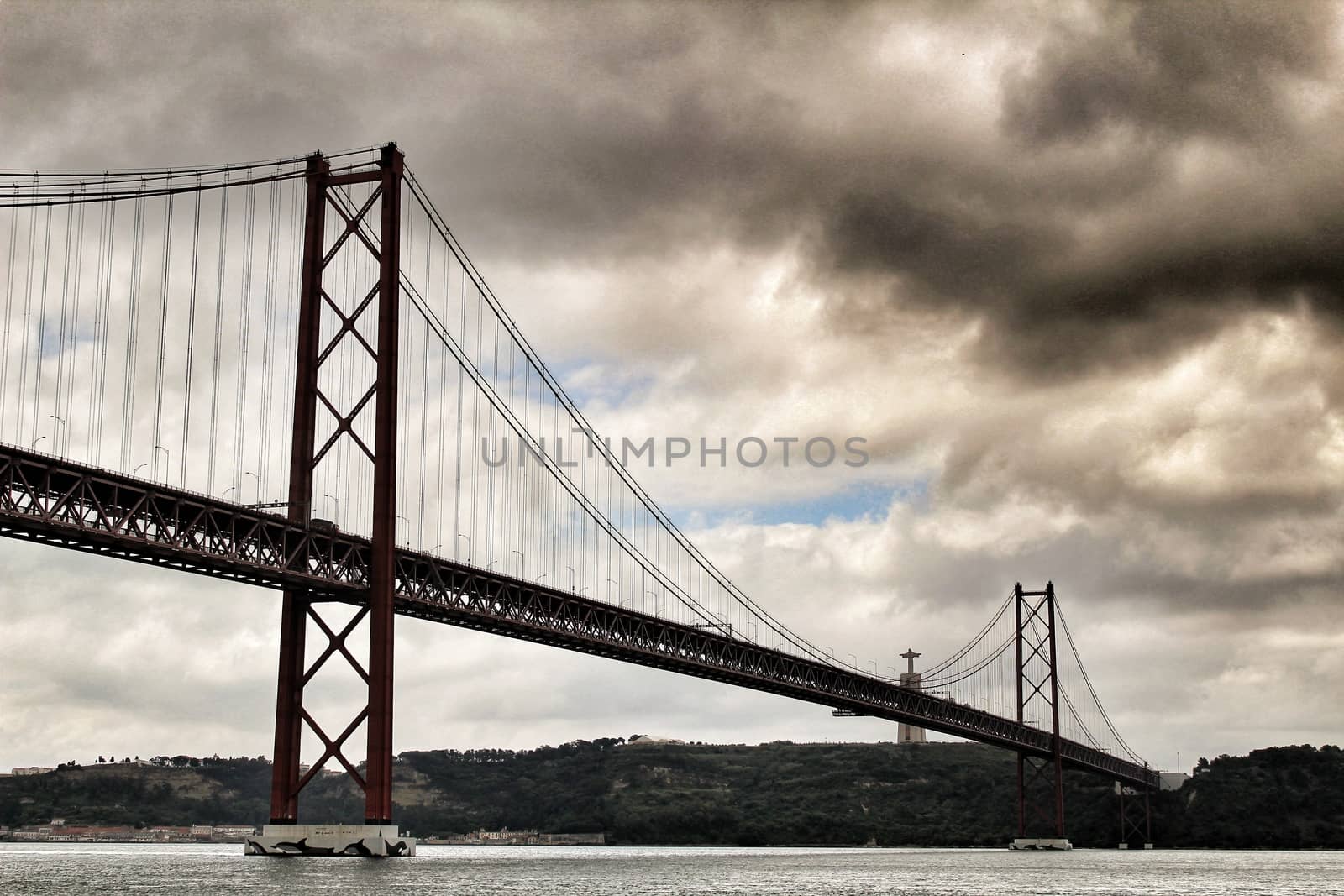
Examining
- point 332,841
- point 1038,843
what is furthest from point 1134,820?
point 332,841

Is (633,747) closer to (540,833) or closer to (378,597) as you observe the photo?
(540,833)

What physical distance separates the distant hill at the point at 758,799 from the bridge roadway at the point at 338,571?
57.9 meters

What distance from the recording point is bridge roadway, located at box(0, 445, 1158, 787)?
43969 millimetres

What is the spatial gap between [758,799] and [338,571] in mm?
113820

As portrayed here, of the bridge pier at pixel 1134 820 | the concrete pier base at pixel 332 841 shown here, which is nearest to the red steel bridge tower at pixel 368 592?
the concrete pier base at pixel 332 841

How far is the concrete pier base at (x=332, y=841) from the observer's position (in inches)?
2087

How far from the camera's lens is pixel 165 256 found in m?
51.6

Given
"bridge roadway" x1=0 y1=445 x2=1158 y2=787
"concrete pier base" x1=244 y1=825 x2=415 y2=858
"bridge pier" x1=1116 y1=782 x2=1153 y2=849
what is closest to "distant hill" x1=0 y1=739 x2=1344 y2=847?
"bridge pier" x1=1116 y1=782 x2=1153 y2=849

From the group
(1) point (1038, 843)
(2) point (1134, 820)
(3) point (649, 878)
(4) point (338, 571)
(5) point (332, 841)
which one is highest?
(4) point (338, 571)

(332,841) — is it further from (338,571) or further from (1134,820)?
(1134,820)

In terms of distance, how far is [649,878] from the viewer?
5575 centimetres

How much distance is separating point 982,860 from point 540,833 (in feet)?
250

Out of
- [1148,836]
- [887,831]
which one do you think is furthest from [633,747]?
[1148,836]

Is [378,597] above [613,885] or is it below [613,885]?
above
